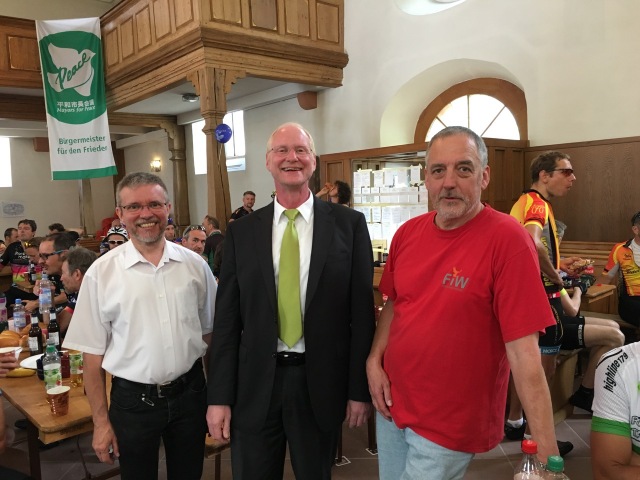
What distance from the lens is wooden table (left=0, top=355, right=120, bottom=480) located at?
2.15 metres

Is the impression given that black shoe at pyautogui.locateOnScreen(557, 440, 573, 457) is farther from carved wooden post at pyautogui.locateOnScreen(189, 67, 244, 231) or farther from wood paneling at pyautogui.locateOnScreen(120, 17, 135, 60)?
wood paneling at pyautogui.locateOnScreen(120, 17, 135, 60)

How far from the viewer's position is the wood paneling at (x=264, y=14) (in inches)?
285

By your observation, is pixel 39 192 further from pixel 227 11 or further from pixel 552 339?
pixel 552 339

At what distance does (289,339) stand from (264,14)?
6.72m

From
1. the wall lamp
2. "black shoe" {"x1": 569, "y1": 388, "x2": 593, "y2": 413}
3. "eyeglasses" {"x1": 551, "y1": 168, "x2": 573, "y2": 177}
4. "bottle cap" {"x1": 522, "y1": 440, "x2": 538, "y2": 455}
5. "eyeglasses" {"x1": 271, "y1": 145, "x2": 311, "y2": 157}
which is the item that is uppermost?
the wall lamp

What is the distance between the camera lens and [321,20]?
316 inches

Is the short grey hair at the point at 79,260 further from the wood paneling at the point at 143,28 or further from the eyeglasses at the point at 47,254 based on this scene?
the wood paneling at the point at 143,28

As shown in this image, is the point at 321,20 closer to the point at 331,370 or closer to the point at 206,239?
the point at 206,239

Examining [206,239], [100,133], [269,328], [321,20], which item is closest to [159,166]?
[100,133]

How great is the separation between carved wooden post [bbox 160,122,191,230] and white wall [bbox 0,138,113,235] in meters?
4.00

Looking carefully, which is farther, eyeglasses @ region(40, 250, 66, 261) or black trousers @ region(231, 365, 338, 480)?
eyeglasses @ region(40, 250, 66, 261)

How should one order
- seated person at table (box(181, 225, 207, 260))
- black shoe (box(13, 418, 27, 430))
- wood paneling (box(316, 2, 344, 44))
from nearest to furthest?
black shoe (box(13, 418, 27, 430)) < seated person at table (box(181, 225, 207, 260)) < wood paneling (box(316, 2, 344, 44))

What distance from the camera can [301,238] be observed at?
1881mm

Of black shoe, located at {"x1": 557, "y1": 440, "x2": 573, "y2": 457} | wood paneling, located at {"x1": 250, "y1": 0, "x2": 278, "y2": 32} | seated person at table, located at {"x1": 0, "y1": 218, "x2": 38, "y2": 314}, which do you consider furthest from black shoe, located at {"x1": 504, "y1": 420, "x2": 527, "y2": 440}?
wood paneling, located at {"x1": 250, "y1": 0, "x2": 278, "y2": 32}
